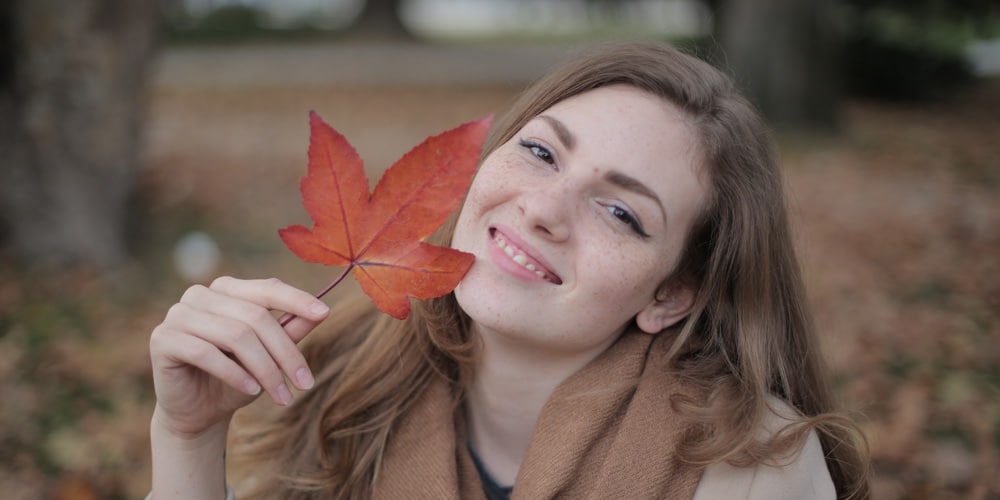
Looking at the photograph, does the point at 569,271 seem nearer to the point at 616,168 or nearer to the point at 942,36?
the point at 616,168

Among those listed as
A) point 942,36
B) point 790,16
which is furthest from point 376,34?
point 790,16

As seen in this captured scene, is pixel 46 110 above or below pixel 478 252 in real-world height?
below

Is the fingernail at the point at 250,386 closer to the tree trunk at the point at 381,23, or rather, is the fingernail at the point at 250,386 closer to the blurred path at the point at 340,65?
the blurred path at the point at 340,65

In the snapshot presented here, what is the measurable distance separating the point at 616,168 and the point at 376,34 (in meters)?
21.3

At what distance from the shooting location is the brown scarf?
66.7 inches

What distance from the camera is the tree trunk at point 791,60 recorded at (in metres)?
8.95

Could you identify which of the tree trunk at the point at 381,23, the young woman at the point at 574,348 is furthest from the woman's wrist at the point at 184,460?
the tree trunk at the point at 381,23

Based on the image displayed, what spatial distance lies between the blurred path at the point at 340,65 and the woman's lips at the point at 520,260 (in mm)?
10185

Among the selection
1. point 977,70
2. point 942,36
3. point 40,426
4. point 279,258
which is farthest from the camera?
point 942,36

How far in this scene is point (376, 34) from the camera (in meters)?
22.0

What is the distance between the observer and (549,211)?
5.10 ft

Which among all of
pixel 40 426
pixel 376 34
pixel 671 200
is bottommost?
pixel 376 34

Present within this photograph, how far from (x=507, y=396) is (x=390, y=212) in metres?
0.64

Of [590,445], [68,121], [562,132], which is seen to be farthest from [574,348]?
[68,121]
